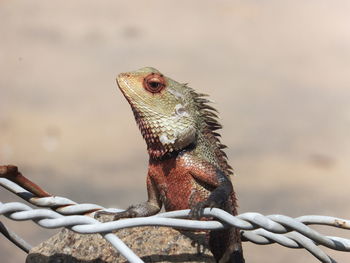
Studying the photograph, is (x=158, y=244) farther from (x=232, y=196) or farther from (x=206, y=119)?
(x=206, y=119)

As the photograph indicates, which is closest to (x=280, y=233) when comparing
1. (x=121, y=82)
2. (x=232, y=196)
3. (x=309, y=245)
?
(x=309, y=245)

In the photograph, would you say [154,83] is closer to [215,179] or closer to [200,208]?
[215,179]

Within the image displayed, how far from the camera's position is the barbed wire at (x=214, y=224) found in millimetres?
3797

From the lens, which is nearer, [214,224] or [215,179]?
[214,224]

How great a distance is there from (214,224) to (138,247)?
0.70 metres

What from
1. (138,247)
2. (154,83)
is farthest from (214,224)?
(154,83)

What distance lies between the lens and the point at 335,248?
159 inches

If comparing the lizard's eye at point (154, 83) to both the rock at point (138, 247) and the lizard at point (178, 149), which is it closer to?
the lizard at point (178, 149)

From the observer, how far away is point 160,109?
5195 mm

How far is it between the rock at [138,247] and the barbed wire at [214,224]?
29cm

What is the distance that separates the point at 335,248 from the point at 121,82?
7.50 ft

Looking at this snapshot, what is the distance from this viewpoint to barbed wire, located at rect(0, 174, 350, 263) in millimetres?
3797

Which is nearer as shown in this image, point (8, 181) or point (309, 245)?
point (309, 245)

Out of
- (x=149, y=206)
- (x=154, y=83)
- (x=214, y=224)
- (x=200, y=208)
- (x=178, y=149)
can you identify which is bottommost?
(x=214, y=224)
